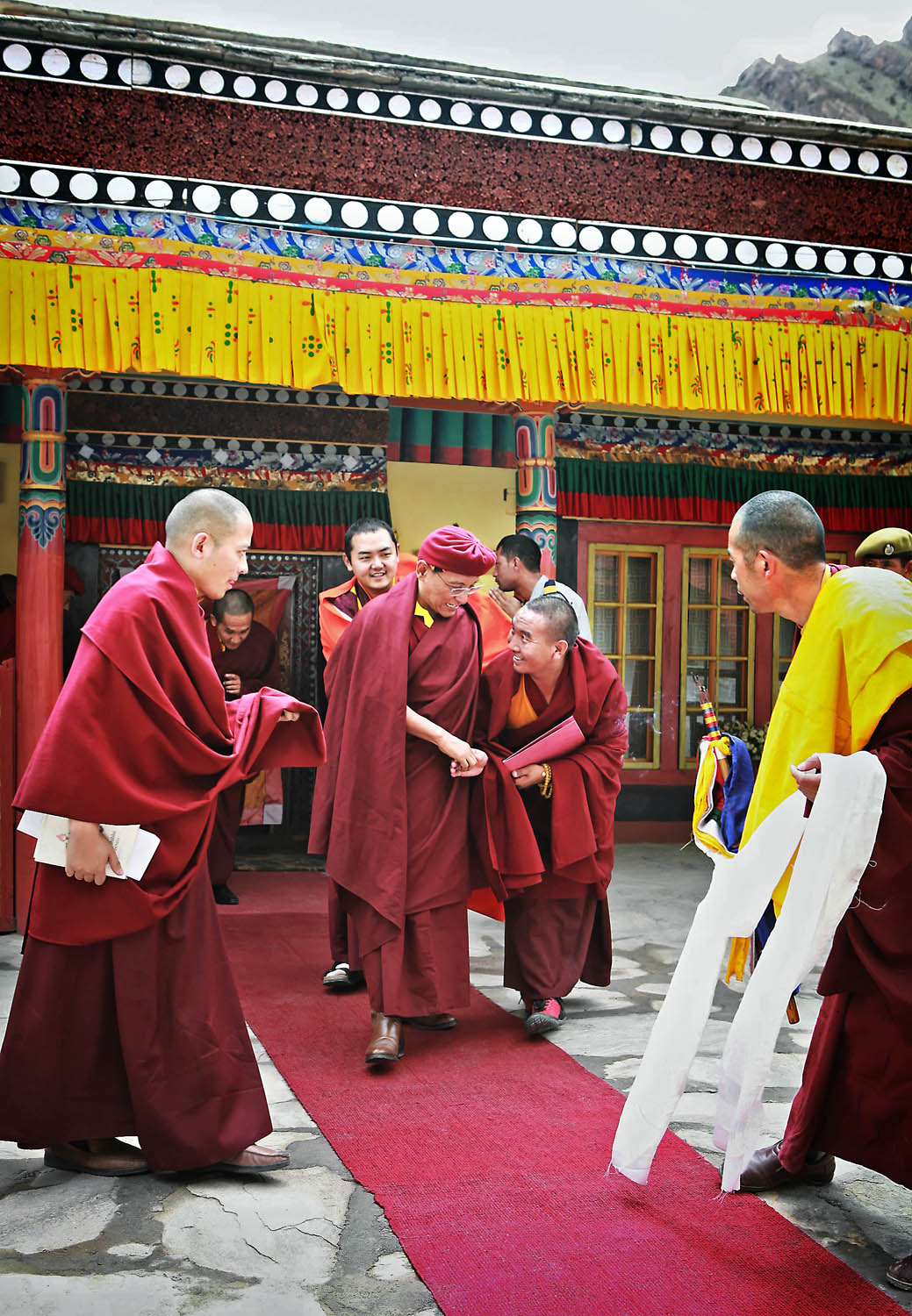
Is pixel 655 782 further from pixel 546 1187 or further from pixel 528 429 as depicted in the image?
pixel 546 1187

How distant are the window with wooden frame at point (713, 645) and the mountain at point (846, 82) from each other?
62.1 ft

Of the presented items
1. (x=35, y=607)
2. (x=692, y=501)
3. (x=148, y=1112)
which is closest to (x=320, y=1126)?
(x=148, y=1112)

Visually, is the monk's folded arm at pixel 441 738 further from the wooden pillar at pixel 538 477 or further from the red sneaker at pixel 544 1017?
the wooden pillar at pixel 538 477

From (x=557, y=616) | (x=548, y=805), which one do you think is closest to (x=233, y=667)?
(x=548, y=805)

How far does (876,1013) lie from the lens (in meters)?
2.33

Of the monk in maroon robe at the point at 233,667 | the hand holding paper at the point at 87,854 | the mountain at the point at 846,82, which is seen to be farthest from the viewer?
the mountain at the point at 846,82

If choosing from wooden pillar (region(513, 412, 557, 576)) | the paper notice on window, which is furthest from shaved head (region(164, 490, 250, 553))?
wooden pillar (region(513, 412, 557, 576))

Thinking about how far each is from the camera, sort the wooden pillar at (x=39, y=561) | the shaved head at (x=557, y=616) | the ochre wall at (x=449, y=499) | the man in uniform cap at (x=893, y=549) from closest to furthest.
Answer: the shaved head at (x=557, y=616) < the man in uniform cap at (x=893, y=549) < the wooden pillar at (x=39, y=561) < the ochre wall at (x=449, y=499)

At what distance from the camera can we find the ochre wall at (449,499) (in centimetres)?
725

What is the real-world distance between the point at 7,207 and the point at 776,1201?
4.48 meters

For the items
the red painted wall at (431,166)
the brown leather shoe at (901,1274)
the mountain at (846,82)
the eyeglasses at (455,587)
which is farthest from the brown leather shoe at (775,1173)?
the mountain at (846,82)

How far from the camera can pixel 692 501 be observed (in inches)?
301

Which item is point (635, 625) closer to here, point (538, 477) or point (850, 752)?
point (538, 477)

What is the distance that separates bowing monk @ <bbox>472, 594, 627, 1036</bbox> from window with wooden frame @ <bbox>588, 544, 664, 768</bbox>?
3689 mm
